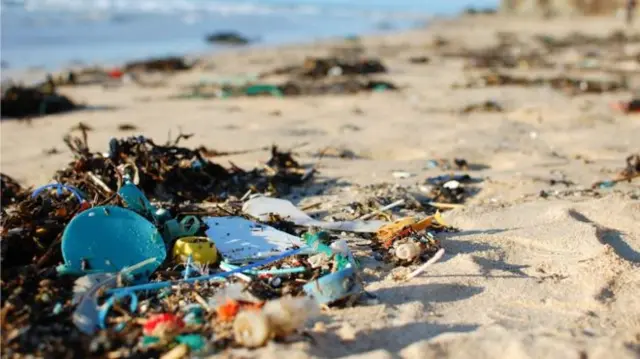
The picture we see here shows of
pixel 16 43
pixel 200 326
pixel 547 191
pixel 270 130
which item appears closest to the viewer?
pixel 200 326

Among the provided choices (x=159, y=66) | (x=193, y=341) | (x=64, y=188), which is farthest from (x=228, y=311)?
(x=159, y=66)

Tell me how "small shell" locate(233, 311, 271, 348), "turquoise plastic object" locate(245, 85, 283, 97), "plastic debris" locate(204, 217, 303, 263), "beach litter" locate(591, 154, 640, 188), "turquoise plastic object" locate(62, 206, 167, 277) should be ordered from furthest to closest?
"turquoise plastic object" locate(245, 85, 283, 97) < "beach litter" locate(591, 154, 640, 188) < "plastic debris" locate(204, 217, 303, 263) < "turquoise plastic object" locate(62, 206, 167, 277) < "small shell" locate(233, 311, 271, 348)

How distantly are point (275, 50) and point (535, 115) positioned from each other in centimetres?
901

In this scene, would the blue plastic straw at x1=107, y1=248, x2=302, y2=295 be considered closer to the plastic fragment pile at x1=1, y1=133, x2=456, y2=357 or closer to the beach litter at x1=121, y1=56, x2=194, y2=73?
the plastic fragment pile at x1=1, y1=133, x2=456, y2=357

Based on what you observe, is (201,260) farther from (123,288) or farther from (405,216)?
(405,216)

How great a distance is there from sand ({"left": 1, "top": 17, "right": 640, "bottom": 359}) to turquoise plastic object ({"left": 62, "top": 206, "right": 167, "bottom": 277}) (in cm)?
77

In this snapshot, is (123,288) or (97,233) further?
(97,233)

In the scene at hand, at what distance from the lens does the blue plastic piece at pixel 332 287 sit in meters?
2.25

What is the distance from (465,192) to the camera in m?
3.75

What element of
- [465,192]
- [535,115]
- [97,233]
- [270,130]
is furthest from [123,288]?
[535,115]

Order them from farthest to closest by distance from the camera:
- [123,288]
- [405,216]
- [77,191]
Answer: [405,216]
[77,191]
[123,288]

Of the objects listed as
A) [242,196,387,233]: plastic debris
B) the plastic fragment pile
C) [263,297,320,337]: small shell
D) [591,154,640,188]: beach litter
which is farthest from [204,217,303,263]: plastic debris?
[591,154,640,188]: beach litter

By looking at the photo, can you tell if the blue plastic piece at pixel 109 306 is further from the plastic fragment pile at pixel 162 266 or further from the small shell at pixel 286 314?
the small shell at pixel 286 314

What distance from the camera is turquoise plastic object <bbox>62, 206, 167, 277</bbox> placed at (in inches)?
96.0
